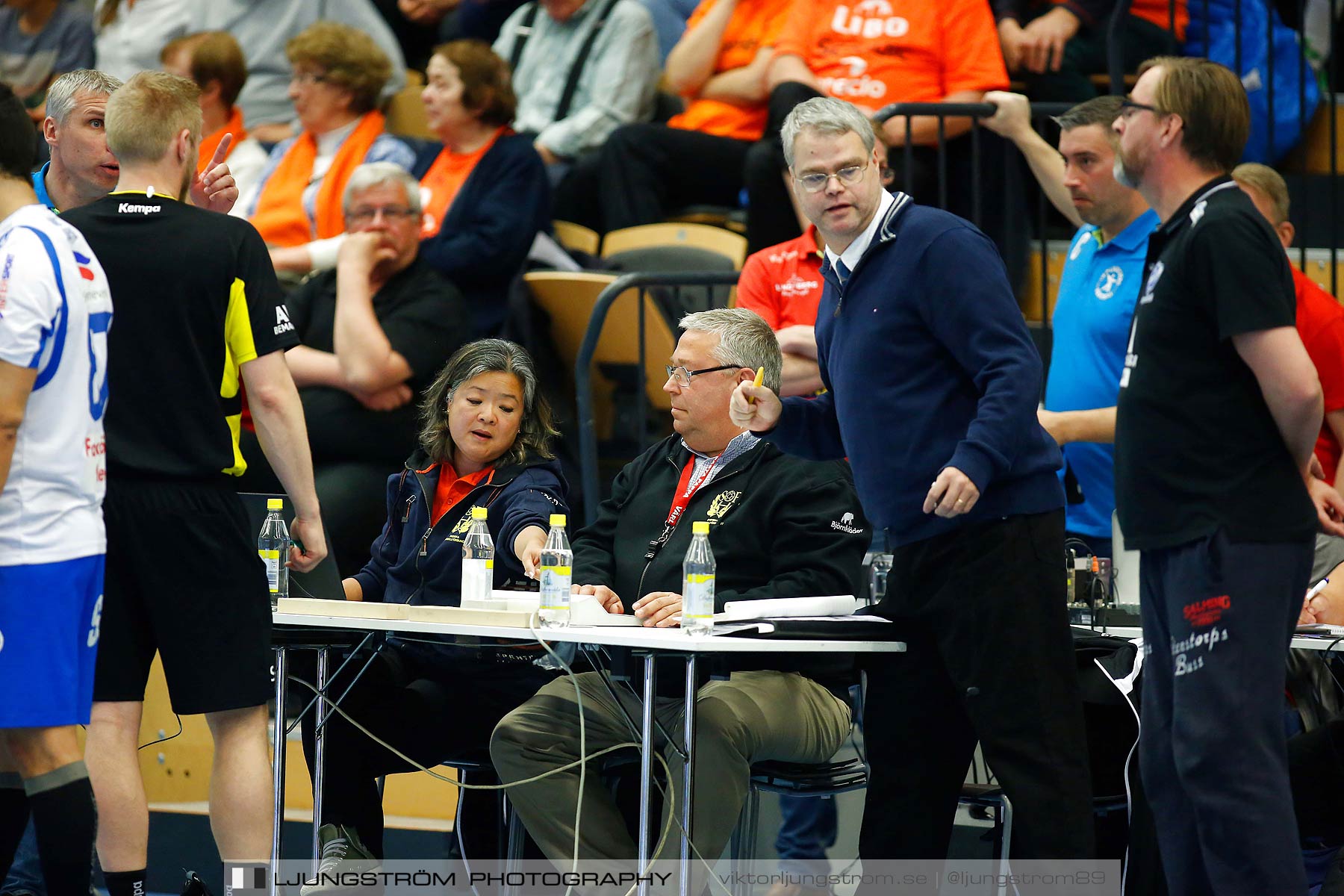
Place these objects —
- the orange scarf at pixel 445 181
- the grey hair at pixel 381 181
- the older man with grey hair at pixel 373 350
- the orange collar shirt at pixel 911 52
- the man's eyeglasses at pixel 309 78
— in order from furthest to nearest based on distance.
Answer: the man's eyeglasses at pixel 309 78 → the orange scarf at pixel 445 181 → the orange collar shirt at pixel 911 52 → the grey hair at pixel 381 181 → the older man with grey hair at pixel 373 350

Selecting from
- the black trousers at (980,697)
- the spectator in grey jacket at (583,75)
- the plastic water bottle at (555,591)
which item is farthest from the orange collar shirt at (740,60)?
the black trousers at (980,697)

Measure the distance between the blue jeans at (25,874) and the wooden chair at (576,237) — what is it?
3.00m

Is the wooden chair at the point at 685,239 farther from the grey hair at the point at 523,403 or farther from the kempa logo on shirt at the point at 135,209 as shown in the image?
the kempa logo on shirt at the point at 135,209

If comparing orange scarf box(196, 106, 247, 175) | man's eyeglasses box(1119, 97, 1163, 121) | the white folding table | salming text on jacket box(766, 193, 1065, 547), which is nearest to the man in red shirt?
man's eyeglasses box(1119, 97, 1163, 121)

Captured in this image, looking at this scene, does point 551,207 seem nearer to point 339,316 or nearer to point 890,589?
point 339,316

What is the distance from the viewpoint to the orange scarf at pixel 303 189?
590 cm

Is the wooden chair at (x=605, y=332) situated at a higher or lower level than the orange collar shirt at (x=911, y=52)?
lower

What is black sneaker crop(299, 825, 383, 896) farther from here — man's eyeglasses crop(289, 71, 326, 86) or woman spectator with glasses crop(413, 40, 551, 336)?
man's eyeglasses crop(289, 71, 326, 86)

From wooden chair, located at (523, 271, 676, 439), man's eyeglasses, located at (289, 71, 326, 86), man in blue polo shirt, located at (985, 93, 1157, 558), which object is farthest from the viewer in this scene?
man's eyeglasses, located at (289, 71, 326, 86)

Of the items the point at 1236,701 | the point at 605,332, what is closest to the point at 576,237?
the point at 605,332

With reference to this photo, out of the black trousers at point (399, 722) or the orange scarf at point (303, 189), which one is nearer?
the black trousers at point (399, 722)

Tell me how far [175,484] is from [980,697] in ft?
5.13

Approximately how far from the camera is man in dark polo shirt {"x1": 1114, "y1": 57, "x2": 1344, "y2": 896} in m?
2.62

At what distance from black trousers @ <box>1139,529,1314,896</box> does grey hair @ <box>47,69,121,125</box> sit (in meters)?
2.52
